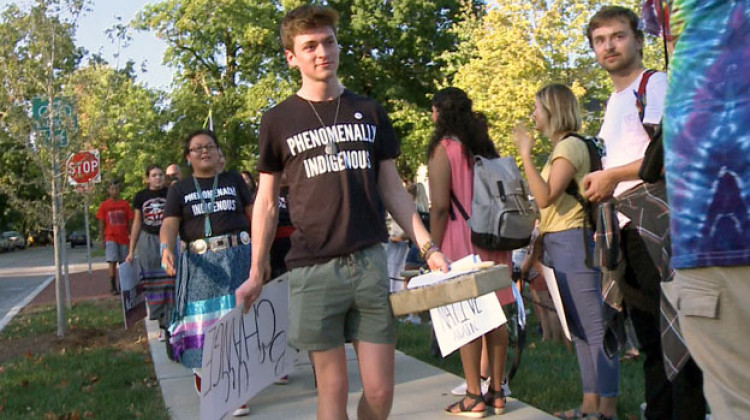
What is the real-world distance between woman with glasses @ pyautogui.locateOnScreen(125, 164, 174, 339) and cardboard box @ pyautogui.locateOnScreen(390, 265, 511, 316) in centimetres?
560

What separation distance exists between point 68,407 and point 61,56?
6120 millimetres

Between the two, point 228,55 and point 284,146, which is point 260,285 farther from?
point 228,55

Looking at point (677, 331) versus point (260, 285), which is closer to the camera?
point (677, 331)

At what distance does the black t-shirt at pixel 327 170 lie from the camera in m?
3.35

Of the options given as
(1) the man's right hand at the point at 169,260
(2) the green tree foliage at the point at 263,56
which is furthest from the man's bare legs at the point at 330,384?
(2) the green tree foliage at the point at 263,56

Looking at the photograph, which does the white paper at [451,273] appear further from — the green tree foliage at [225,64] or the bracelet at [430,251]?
the green tree foliage at [225,64]

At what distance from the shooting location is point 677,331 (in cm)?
316

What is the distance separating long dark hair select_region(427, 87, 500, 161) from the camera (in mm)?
5258

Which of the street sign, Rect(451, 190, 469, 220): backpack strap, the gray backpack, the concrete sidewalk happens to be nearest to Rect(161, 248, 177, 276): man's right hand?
the concrete sidewalk

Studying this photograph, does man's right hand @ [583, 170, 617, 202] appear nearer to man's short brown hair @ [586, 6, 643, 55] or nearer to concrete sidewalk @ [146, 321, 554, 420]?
man's short brown hair @ [586, 6, 643, 55]

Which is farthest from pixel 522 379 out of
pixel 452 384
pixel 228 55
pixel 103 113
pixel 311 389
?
pixel 228 55

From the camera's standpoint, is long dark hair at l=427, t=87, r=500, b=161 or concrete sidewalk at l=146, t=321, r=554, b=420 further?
concrete sidewalk at l=146, t=321, r=554, b=420

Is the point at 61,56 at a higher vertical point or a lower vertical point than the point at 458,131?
higher

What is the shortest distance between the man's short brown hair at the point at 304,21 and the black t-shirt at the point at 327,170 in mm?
259
